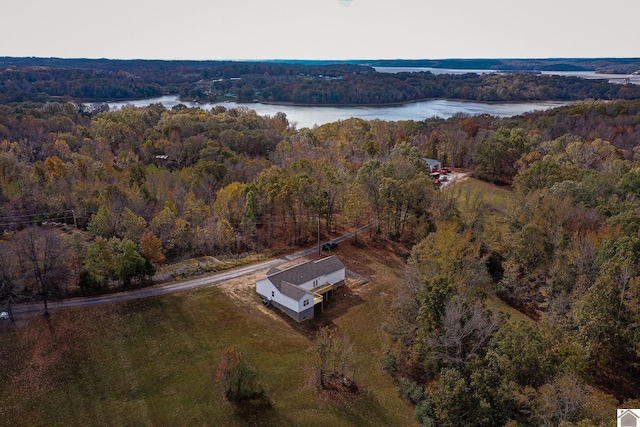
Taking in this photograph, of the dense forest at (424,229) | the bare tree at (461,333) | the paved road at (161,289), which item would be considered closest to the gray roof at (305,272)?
the paved road at (161,289)

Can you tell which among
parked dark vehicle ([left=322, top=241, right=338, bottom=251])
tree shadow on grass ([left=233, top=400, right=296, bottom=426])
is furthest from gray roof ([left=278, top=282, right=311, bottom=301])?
parked dark vehicle ([left=322, top=241, right=338, bottom=251])

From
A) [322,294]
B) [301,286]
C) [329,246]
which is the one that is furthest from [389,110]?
[301,286]

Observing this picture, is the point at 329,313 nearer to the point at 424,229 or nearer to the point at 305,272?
the point at 305,272

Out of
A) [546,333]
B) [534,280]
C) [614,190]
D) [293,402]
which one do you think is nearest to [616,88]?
[614,190]

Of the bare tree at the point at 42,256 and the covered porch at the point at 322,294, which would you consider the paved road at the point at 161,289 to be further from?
the covered porch at the point at 322,294

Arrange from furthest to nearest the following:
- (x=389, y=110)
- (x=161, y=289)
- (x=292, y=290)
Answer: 1. (x=389, y=110)
2. (x=161, y=289)
3. (x=292, y=290)

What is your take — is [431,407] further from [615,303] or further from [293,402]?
[615,303]
